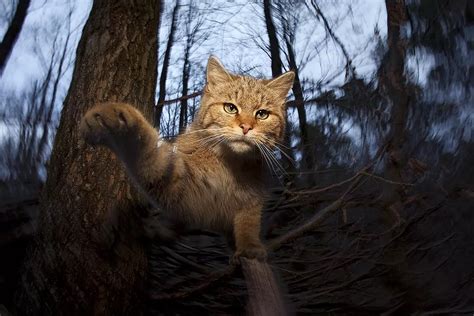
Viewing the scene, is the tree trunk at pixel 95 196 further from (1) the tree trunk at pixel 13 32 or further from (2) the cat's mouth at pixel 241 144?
(2) the cat's mouth at pixel 241 144

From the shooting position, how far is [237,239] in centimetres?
76

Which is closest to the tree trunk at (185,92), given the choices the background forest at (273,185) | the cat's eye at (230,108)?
the background forest at (273,185)

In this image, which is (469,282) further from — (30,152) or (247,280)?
(30,152)

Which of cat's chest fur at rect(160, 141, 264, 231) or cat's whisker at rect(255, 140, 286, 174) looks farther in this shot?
cat's chest fur at rect(160, 141, 264, 231)

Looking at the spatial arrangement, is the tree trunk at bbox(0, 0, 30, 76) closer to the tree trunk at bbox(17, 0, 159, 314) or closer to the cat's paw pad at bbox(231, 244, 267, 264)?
the tree trunk at bbox(17, 0, 159, 314)

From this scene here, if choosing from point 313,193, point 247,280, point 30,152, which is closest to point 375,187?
point 313,193

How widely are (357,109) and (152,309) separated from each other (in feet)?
1.51

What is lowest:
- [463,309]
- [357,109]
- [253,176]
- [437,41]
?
[463,309]

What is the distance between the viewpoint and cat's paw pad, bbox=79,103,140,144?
2.02 feet

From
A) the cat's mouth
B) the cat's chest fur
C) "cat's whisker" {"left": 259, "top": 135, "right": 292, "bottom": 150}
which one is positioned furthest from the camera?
the cat's mouth

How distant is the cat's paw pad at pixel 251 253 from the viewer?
652 mm

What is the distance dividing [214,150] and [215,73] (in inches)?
A: 11.6

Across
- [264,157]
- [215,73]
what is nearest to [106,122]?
[215,73]

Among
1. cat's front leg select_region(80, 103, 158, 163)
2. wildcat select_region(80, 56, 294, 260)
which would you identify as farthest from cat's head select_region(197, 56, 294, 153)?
cat's front leg select_region(80, 103, 158, 163)
